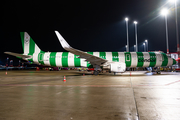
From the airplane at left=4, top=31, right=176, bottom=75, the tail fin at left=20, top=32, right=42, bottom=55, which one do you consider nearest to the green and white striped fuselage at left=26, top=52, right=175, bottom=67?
the airplane at left=4, top=31, right=176, bottom=75

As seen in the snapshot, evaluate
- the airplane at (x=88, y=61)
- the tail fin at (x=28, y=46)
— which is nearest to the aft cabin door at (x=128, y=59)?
the airplane at (x=88, y=61)

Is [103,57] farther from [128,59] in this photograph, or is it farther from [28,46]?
[28,46]

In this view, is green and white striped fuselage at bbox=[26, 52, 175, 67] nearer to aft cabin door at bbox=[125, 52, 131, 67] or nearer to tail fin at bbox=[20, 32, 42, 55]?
aft cabin door at bbox=[125, 52, 131, 67]

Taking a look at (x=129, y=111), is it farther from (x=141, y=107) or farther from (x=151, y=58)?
(x=151, y=58)

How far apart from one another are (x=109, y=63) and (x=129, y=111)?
16.3 m

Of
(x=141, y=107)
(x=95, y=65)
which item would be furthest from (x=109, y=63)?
(x=141, y=107)

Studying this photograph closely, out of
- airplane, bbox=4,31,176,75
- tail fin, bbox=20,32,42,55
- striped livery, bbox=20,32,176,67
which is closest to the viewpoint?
airplane, bbox=4,31,176,75

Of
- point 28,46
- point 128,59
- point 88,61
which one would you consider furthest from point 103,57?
point 28,46

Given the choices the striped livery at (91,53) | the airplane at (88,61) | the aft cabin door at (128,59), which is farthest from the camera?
the aft cabin door at (128,59)

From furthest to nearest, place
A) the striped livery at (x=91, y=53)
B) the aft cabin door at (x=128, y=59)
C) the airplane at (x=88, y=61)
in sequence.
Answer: the aft cabin door at (x=128, y=59), the striped livery at (x=91, y=53), the airplane at (x=88, y=61)

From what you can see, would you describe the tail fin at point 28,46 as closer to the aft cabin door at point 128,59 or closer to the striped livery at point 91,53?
the striped livery at point 91,53

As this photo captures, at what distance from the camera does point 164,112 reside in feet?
14.8

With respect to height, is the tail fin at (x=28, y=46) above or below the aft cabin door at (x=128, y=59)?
above

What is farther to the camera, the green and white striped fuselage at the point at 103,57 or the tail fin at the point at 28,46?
the tail fin at the point at 28,46
